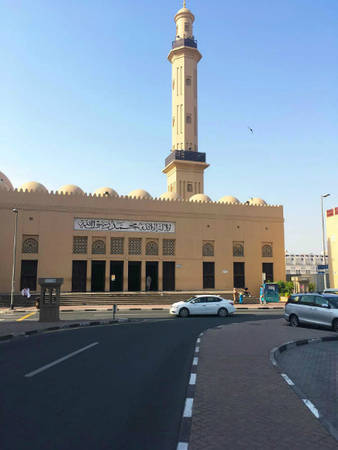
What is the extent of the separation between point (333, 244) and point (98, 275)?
26.4m

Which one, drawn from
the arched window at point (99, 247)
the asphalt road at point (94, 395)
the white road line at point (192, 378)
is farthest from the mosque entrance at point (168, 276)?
the white road line at point (192, 378)

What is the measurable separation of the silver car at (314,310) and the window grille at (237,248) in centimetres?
2097

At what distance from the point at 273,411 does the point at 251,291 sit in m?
32.8

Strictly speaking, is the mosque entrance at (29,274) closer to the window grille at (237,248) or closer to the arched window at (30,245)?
the arched window at (30,245)

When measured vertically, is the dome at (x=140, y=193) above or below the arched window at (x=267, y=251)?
above

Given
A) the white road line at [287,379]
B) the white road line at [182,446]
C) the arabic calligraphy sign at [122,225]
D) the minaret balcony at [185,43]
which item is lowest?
the white road line at [287,379]

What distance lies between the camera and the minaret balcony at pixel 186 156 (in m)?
41.7

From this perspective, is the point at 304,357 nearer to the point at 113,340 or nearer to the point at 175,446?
the point at 113,340

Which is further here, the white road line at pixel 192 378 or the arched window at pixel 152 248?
the arched window at pixel 152 248

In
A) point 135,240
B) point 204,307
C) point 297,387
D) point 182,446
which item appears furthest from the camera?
point 135,240

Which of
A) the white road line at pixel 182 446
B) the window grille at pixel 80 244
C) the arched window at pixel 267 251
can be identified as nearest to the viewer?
the white road line at pixel 182 446

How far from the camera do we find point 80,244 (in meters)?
32.7

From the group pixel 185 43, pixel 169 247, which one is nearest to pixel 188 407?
pixel 169 247

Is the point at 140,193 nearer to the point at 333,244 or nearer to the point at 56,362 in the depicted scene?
the point at 333,244
